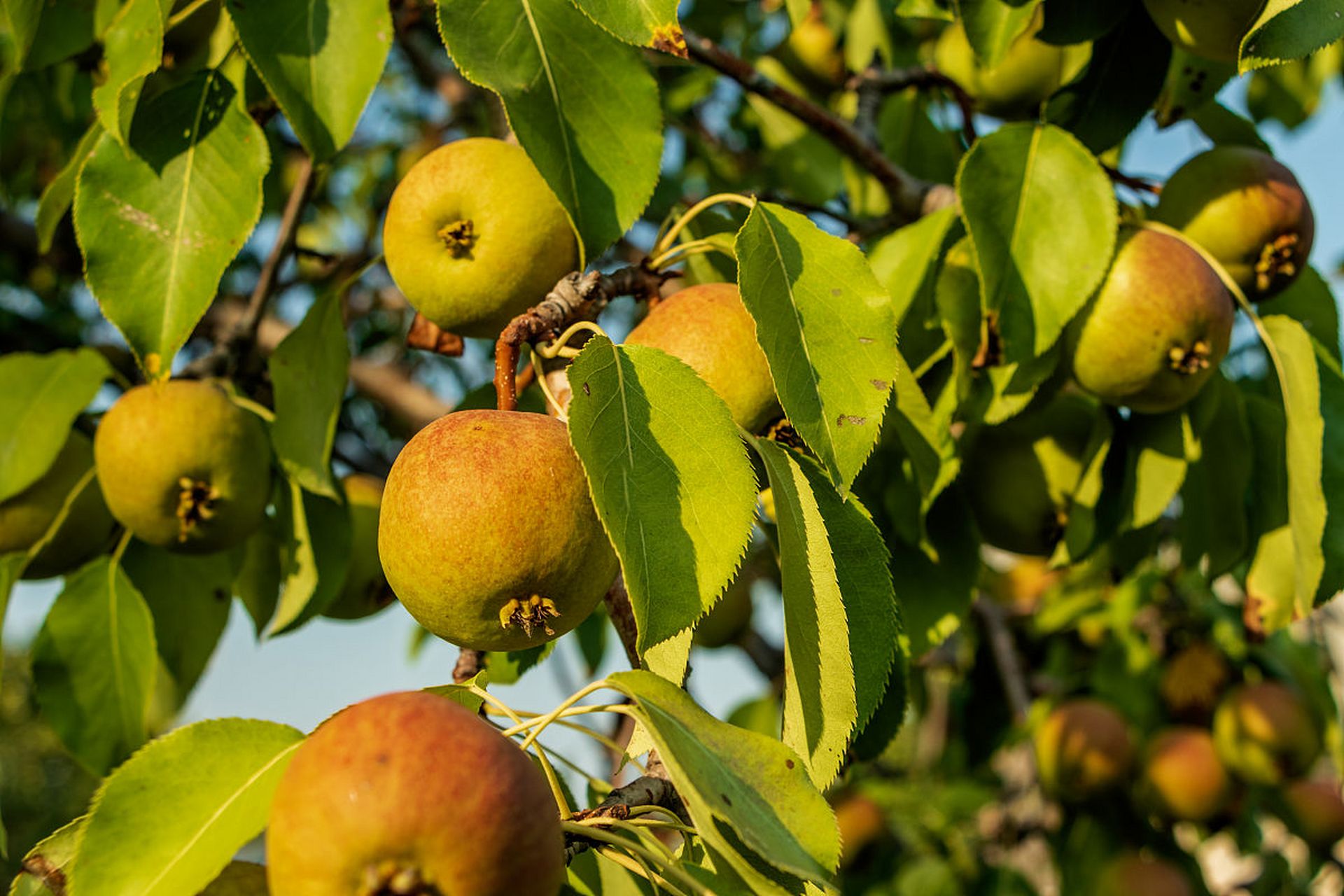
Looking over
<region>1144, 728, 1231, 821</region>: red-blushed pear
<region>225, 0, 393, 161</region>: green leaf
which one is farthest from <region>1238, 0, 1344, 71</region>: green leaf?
<region>1144, 728, 1231, 821</region>: red-blushed pear

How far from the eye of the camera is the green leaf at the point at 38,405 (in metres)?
2.03

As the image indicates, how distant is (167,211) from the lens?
1598mm

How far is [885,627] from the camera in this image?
1.33m

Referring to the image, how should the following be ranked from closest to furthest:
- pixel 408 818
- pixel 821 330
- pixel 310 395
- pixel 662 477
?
pixel 408 818 → pixel 662 477 → pixel 821 330 → pixel 310 395

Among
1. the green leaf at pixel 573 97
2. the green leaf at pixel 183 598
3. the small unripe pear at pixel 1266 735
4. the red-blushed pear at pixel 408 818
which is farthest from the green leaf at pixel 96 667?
the small unripe pear at pixel 1266 735

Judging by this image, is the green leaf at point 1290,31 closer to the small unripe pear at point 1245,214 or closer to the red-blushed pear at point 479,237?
the small unripe pear at point 1245,214

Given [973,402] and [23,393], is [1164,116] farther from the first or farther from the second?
[23,393]

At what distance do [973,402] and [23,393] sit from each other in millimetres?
1721

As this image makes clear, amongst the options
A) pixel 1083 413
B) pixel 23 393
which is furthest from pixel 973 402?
pixel 23 393

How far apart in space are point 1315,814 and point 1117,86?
3265mm

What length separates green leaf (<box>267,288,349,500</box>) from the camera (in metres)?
1.87

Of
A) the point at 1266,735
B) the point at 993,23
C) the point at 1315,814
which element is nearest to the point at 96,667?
the point at 993,23

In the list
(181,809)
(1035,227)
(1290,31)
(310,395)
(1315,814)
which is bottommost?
(1315,814)

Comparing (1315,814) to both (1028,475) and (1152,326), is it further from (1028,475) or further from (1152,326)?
(1152,326)
